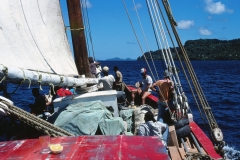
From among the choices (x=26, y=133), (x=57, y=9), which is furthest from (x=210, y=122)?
(x=26, y=133)

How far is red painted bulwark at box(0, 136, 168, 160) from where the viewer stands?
3016 millimetres

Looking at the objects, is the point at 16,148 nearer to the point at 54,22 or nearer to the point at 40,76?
the point at 40,76

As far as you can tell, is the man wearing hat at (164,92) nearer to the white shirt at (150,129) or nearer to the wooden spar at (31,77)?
the white shirt at (150,129)

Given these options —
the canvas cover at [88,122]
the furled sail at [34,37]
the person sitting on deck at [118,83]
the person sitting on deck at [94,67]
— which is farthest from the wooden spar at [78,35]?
the person sitting on deck at [118,83]

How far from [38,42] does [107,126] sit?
2120 millimetres

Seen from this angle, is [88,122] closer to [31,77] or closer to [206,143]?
[31,77]

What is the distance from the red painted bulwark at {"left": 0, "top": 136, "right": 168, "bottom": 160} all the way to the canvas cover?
1.67 m

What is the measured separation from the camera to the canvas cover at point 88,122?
5.34 metres

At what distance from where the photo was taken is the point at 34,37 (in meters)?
4.14

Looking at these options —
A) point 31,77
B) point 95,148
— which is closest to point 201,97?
point 95,148

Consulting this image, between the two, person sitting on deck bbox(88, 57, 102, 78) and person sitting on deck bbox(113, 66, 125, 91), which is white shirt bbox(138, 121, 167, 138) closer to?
person sitting on deck bbox(88, 57, 102, 78)

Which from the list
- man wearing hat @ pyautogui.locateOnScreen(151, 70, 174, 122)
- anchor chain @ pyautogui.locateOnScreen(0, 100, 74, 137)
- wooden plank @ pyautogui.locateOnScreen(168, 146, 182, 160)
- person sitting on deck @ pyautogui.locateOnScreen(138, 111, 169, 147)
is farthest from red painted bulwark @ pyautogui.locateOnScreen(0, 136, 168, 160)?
man wearing hat @ pyautogui.locateOnScreen(151, 70, 174, 122)

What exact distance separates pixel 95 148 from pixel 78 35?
4.27 meters

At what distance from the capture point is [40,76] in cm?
386
